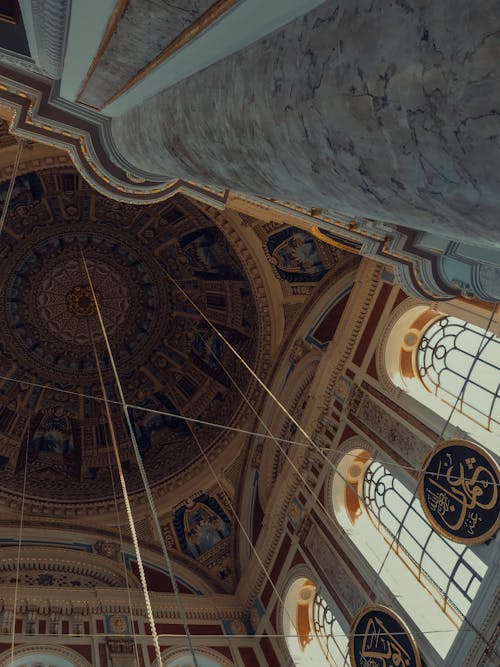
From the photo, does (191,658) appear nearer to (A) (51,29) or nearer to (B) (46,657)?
(B) (46,657)

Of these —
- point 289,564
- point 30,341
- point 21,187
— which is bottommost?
point 289,564

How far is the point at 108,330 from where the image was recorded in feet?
52.0

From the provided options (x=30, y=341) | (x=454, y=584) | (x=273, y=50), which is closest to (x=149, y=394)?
(x=30, y=341)

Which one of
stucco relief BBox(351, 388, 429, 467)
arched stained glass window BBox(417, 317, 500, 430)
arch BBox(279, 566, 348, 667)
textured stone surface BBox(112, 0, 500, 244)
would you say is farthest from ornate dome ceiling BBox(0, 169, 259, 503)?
textured stone surface BBox(112, 0, 500, 244)

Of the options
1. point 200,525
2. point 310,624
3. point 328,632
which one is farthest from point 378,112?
point 200,525

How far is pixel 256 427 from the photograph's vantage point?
43.8ft

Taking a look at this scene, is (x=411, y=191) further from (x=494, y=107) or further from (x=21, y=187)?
(x=21, y=187)

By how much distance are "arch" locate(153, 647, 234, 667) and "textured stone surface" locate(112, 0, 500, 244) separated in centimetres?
986

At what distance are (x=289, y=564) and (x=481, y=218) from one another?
10.9m

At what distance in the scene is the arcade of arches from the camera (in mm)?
2773

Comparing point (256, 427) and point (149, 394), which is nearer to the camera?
point (256, 427)

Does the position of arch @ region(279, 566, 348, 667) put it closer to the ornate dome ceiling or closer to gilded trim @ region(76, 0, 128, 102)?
the ornate dome ceiling

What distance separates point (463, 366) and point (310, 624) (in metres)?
5.64

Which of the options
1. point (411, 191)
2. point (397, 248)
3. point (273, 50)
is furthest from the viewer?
point (397, 248)
